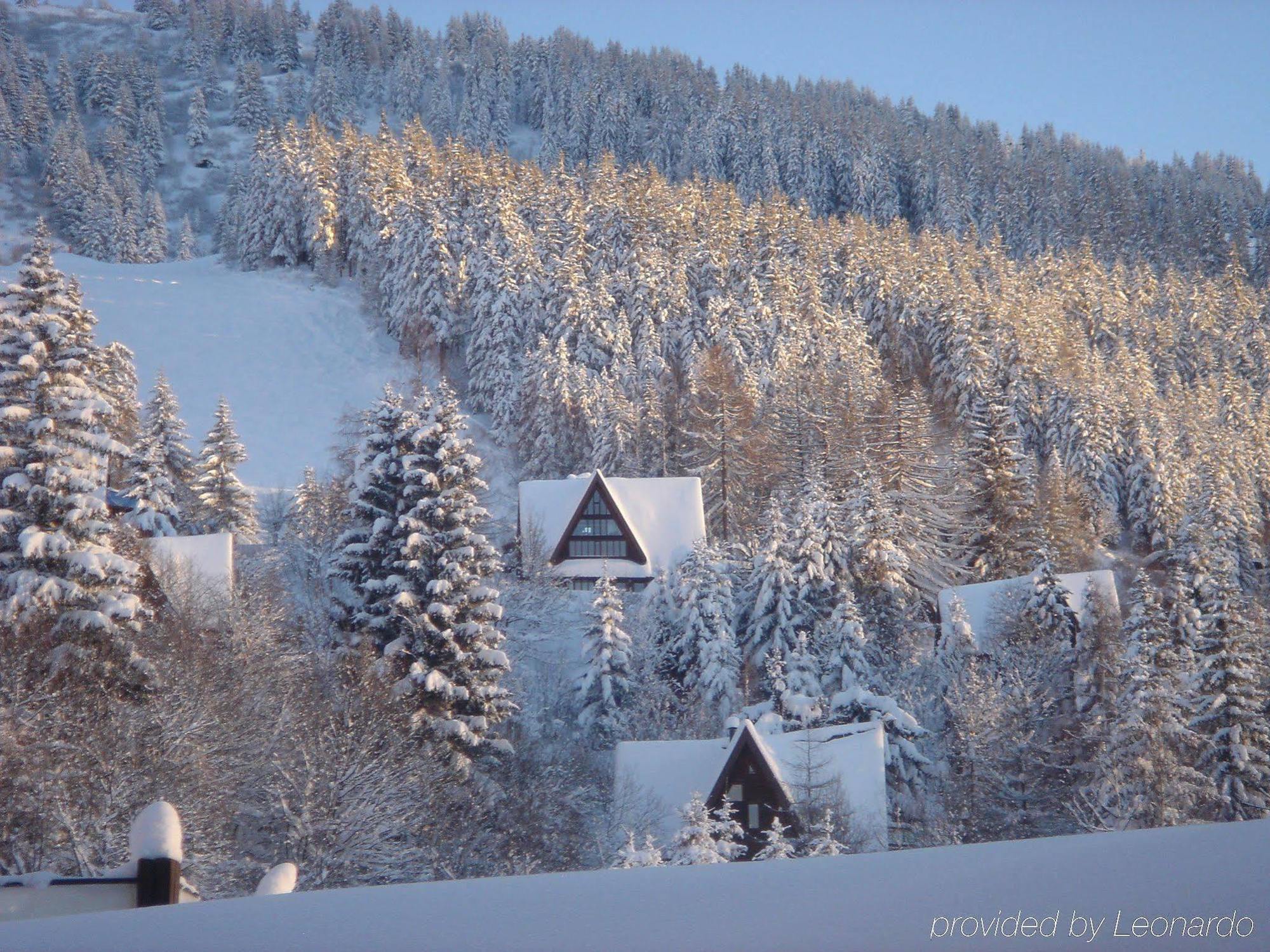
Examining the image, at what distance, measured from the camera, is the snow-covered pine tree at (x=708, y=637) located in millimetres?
26172

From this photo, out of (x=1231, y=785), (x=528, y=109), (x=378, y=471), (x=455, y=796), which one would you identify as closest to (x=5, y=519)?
(x=378, y=471)

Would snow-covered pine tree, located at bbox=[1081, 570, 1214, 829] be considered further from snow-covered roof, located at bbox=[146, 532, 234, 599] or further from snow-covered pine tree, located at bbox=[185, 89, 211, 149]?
snow-covered pine tree, located at bbox=[185, 89, 211, 149]

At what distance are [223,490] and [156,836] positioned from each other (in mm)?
34723

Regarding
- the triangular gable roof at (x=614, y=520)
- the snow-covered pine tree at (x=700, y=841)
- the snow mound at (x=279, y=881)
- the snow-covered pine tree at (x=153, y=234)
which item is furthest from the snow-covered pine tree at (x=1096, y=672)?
the snow-covered pine tree at (x=153, y=234)

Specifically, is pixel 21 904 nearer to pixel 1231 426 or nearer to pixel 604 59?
pixel 1231 426

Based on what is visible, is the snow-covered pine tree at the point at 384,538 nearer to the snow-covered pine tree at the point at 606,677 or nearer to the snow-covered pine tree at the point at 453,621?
the snow-covered pine tree at the point at 453,621

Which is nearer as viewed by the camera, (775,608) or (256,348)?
(775,608)

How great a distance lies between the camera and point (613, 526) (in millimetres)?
35875

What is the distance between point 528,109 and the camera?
449 feet

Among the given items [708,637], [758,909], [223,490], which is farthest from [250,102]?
[758,909]

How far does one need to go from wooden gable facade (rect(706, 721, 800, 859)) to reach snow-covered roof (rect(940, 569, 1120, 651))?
1137cm

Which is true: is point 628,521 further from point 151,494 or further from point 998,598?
point 151,494

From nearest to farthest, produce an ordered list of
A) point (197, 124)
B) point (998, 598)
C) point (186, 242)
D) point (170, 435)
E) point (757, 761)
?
point (757, 761) < point (998, 598) < point (170, 435) < point (186, 242) < point (197, 124)

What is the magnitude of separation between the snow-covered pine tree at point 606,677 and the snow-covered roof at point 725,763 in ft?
10.1
